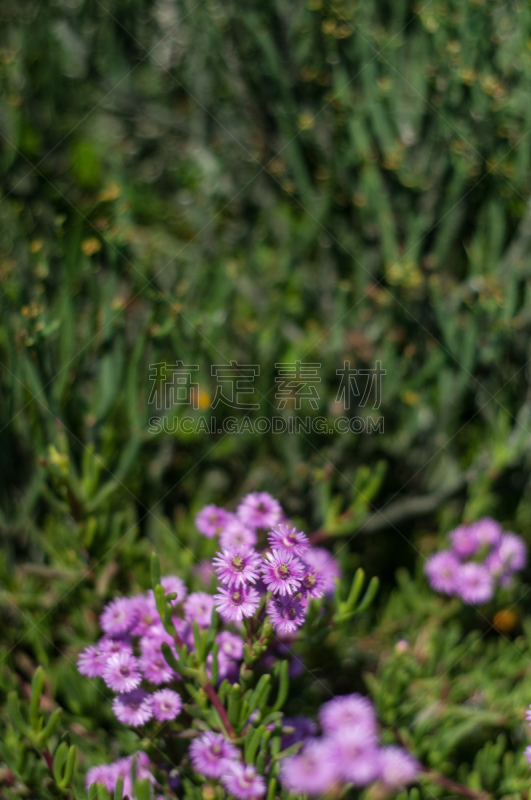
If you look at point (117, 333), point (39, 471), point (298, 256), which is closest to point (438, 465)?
point (298, 256)

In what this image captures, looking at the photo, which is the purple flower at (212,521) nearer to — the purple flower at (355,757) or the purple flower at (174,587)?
the purple flower at (174,587)

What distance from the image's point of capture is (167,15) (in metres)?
2.21

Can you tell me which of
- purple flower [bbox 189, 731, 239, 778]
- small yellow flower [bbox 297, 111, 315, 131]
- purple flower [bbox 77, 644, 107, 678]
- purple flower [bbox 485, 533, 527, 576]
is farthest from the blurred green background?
purple flower [bbox 189, 731, 239, 778]

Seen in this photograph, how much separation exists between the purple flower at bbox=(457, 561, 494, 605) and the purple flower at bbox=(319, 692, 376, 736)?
330 millimetres

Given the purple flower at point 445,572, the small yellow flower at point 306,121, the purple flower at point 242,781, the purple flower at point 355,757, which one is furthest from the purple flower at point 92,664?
the small yellow flower at point 306,121

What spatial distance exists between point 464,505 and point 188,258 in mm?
1021

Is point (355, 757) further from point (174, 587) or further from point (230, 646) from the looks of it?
point (174, 587)

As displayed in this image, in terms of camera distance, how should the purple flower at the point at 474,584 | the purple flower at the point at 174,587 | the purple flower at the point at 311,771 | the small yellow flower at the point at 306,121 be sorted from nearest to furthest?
the purple flower at the point at 311,771
the purple flower at the point at 174,587
the purple flower at the point at 474,584
the small yellow flower at the point at 306,121

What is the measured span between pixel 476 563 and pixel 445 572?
3.1 inches

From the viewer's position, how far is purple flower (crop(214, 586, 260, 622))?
0.84 m

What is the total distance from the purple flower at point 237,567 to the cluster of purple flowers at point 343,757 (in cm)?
31

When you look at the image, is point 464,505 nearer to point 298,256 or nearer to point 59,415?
point 298,256

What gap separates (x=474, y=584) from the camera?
138cm

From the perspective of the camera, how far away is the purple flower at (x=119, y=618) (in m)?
0.98
